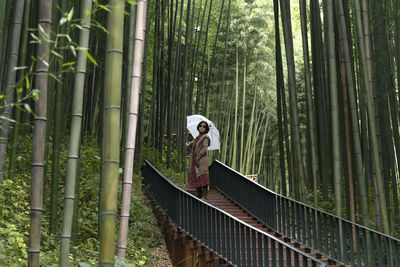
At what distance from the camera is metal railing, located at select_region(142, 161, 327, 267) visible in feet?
14.5

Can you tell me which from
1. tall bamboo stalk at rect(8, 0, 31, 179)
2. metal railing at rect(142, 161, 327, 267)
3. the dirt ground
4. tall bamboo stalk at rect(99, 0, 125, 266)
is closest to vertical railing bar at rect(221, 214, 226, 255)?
metal railing at rect(142, 161, 327, 267)

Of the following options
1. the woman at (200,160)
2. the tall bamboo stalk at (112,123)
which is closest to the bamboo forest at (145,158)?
the tall bamboo stalk at (112,123)

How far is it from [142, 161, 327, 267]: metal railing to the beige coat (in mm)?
469

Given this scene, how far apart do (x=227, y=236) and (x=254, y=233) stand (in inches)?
14.5

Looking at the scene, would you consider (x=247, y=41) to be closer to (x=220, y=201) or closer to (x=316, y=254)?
(x=220, y=201)

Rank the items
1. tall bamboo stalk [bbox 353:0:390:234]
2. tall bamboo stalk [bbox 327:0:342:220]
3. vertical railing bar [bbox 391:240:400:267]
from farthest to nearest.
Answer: tall bamboo stalk [bbox 327:0:342:220], tall bamboo stalk [bbox 353:0:390:234], vertical railing bar [bbox 391:240:400:267]

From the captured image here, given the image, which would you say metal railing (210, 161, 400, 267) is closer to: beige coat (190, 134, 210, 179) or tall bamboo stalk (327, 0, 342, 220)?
tall bamboo stalk (327, 0, 342, 220)

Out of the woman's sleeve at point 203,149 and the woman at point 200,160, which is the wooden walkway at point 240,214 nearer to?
the woman at point 200,160

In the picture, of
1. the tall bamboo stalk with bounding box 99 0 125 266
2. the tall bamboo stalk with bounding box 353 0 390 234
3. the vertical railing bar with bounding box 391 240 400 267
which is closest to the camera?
the tall bamboo stalk with bounding box 99 0 125 266

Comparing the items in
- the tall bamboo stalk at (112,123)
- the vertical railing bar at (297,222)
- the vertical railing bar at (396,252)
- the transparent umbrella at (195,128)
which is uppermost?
the transparent umbrella at (195,128)

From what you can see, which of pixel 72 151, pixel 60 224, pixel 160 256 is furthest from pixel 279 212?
pixel 72 151

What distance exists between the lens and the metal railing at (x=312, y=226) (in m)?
5.28

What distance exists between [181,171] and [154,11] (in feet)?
10.5

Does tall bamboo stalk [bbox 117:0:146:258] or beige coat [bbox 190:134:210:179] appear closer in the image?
tall bamboo stalk [bbox 117:0:146:258]
